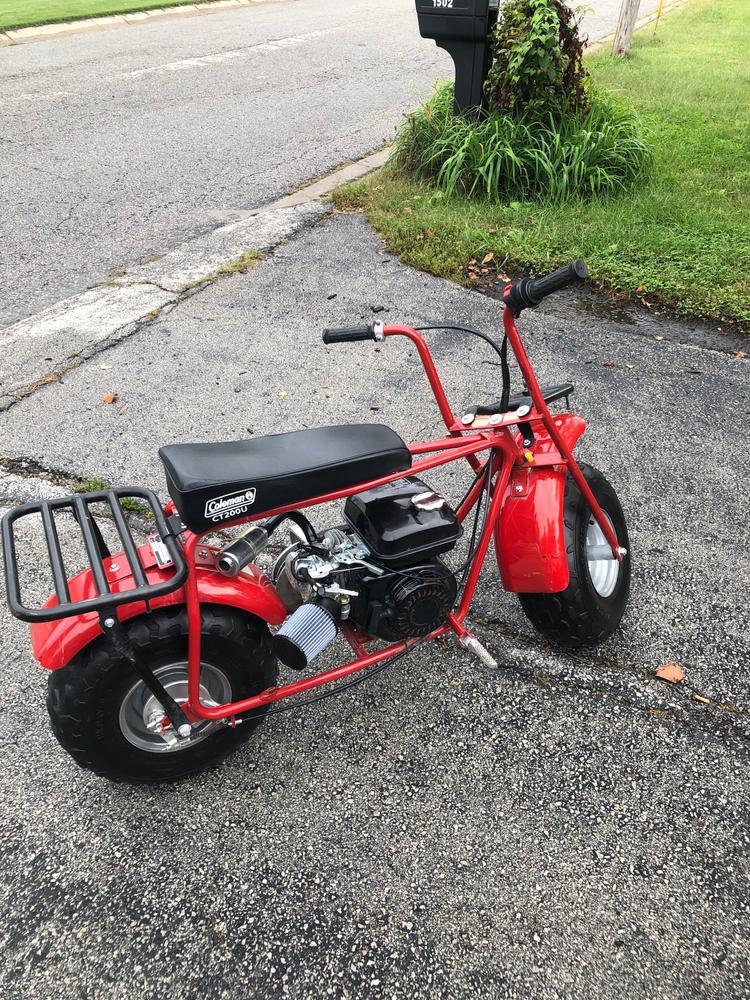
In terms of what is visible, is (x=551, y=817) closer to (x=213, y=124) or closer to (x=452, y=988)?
(x=452, y=988)

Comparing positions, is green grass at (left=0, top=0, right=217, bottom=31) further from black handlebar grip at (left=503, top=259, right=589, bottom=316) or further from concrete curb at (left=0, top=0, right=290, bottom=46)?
black handlebar grip at (left=503, top=259, right=589, bottom=316)

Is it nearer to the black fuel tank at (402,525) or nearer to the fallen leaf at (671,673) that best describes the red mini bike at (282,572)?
the black fuel tank at (402,525)

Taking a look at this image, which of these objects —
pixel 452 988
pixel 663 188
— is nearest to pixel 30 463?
pixel 452 988

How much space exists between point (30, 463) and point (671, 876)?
3.31 meters

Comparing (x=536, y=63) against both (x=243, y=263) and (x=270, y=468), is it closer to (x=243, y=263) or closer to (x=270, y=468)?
(x=243, y=263)

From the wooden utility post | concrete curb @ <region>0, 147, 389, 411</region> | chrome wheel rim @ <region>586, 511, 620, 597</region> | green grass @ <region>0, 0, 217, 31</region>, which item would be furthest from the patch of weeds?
green grass @ <region>0, 0, 217, 31</region>

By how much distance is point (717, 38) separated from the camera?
536 inches

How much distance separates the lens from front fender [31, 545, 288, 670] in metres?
2.04

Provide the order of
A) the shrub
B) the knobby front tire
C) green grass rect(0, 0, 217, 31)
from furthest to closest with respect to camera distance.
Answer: green grass rect(0, 0, 217, 31) → the shrub → the knobby front tire

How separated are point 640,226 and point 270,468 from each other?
492cm

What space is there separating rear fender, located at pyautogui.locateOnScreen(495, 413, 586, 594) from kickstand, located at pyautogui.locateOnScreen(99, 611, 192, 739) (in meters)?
1.18

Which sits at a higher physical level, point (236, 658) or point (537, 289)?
point (537, 289)

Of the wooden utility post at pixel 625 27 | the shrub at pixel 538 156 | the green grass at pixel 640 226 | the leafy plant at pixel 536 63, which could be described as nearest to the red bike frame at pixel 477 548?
the green grass at pixel 640 226

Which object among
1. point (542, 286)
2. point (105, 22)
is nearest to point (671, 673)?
point (542, 286)
